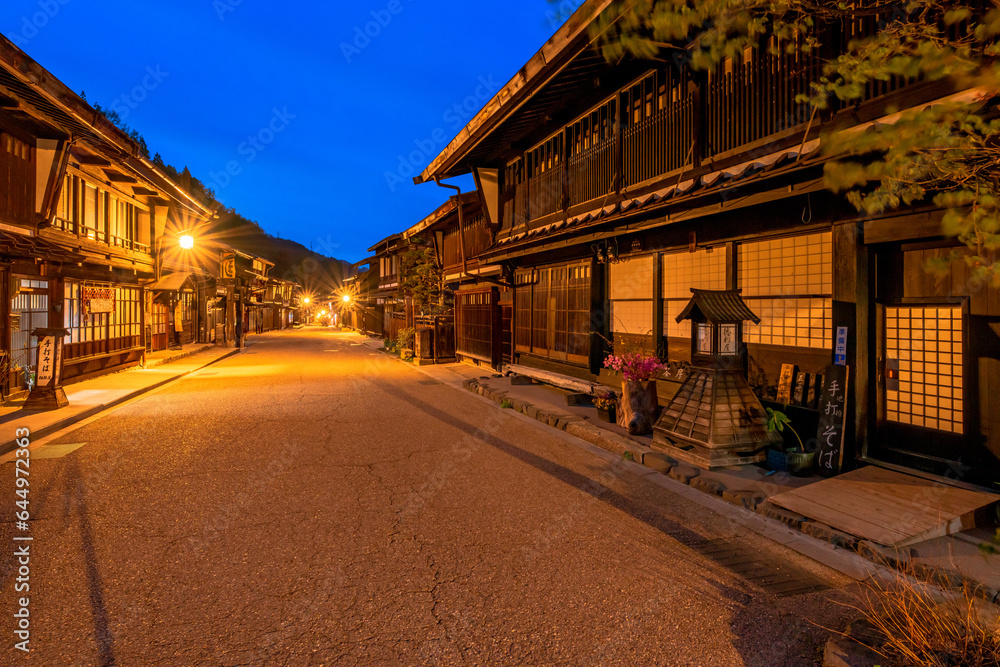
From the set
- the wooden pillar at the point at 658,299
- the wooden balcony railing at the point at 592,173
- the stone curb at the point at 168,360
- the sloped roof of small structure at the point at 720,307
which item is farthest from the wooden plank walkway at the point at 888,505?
the stone curb at the point at 168,360

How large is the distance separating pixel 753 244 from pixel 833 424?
312cm

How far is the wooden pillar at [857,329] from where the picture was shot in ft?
20.4

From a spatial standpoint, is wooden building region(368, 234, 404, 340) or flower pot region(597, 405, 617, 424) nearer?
flower pot region(597, 405, 617, 424)

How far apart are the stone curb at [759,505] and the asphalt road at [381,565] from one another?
1.60ft

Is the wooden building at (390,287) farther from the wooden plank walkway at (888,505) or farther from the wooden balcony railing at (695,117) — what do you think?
the wooden plank walkway at (888,505)

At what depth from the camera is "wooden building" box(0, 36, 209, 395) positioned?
1163 centimetres

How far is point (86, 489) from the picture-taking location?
603 centimetres

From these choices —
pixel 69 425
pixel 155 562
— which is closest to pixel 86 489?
pixel 155 562

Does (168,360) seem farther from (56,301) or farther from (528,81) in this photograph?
(528,81)

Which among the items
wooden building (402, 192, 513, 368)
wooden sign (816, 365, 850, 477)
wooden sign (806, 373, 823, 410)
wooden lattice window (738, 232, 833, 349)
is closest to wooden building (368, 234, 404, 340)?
wooden building (402, 192, 513, 368)

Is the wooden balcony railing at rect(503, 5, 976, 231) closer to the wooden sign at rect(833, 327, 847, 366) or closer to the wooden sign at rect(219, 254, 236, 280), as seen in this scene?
the wooden sign at rect(833, 327, 847, 366)

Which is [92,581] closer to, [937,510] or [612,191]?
[937,510]

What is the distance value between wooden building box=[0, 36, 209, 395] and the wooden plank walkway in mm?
14455

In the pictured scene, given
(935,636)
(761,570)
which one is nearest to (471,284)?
(761,570)
